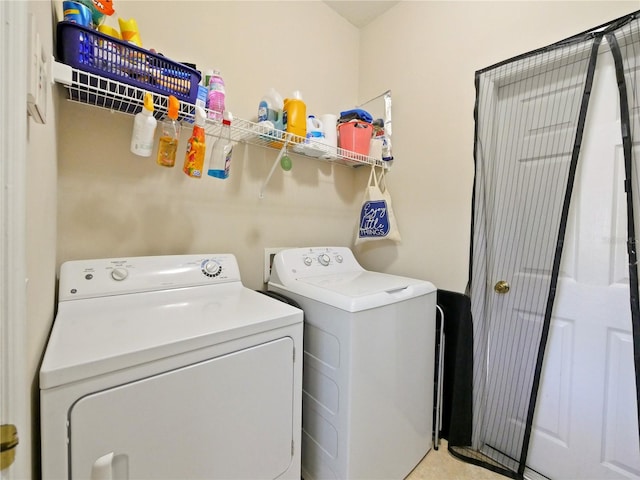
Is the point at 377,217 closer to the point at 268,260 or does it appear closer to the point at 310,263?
the point at 310,263

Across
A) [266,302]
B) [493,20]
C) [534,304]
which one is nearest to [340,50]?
[493,20]

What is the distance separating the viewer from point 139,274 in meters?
1.23

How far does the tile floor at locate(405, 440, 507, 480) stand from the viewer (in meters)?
1.43

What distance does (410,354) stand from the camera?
4.49 ft

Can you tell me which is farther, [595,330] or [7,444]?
[595,330]

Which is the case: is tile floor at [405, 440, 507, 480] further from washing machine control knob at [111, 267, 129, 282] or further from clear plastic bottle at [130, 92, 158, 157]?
clear plastic bottle at [130, 92, 158, 157]

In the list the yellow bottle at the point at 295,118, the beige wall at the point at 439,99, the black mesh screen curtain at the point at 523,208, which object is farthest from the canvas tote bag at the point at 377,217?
the yellow bottle at the point at 295,118

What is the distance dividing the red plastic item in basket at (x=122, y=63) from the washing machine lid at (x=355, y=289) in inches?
38.2

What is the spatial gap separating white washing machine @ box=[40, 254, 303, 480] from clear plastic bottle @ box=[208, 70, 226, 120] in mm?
715

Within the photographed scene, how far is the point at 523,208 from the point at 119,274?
6.26ft

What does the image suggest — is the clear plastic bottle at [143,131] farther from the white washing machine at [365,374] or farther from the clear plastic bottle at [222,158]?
the white washing machine at [365,374]

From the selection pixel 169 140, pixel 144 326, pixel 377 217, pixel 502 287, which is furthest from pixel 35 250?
pixel 502 287

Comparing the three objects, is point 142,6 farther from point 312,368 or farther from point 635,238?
point 635,238

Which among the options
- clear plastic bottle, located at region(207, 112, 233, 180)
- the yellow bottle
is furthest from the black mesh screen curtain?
clear plastic bottle, located at region(207, 112, 233, 180)
